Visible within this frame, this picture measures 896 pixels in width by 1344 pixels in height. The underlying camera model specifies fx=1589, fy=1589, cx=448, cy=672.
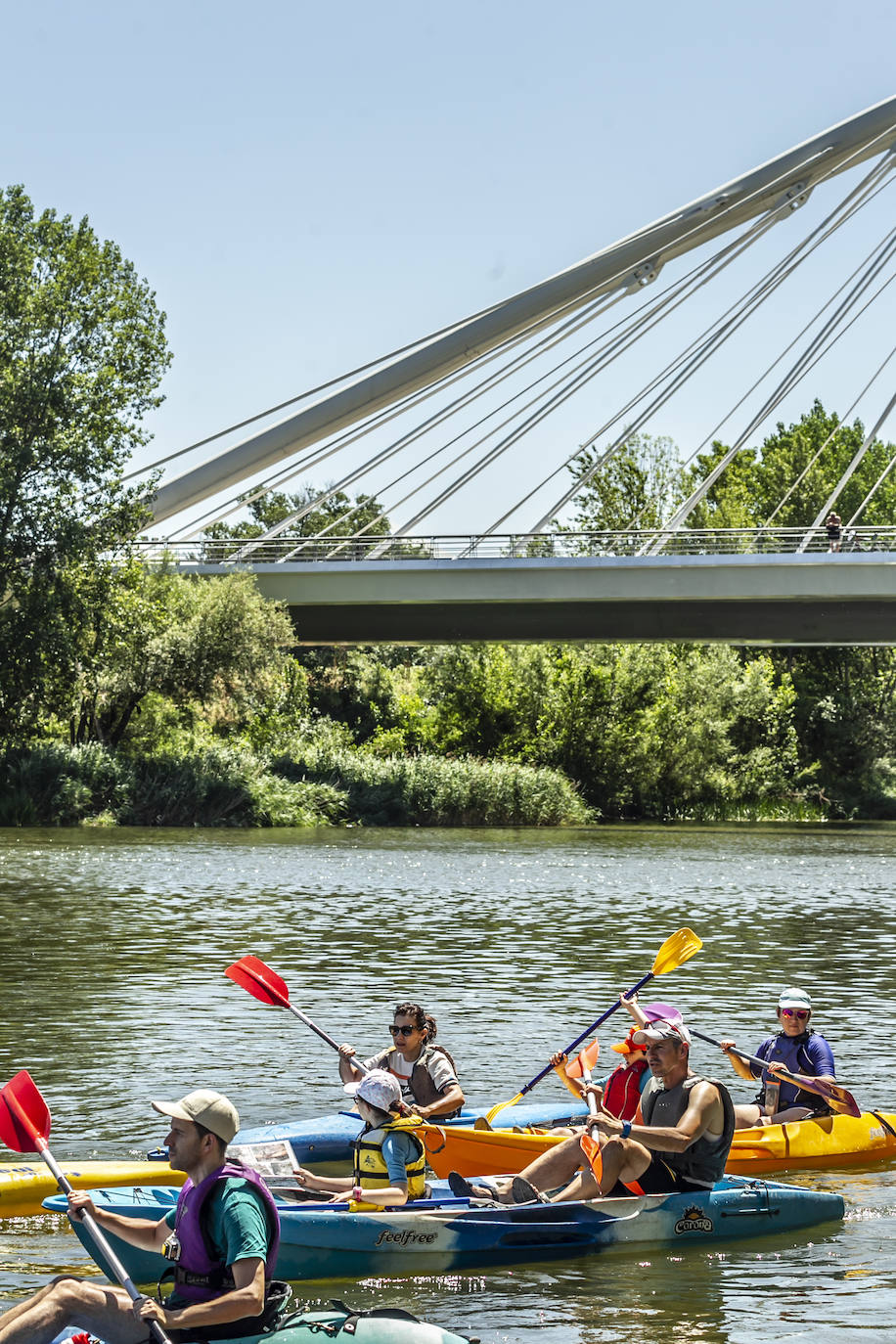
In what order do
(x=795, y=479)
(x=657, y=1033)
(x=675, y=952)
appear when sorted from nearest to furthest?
(x=657, y=1033) → (x=675, y=952) → (x=795, y=479)

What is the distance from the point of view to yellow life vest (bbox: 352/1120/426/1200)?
8.02m


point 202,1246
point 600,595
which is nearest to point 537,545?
point 600,595

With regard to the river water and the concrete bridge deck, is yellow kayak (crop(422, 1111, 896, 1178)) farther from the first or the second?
the concrete bridge deck

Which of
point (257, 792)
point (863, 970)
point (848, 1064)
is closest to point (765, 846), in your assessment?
point (257, 792)

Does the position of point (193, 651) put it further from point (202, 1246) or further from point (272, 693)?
point (202, 1246)

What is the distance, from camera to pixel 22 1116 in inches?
258

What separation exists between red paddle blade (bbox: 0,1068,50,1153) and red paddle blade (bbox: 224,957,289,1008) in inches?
160

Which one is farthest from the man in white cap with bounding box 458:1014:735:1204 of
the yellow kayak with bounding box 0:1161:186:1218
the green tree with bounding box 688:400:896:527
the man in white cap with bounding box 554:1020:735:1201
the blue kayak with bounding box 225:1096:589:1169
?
the green tree with bounding box 688:400:896:527

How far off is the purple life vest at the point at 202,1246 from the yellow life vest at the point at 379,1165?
2431 millimetres

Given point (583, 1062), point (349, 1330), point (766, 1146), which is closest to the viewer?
point (349, 1330)

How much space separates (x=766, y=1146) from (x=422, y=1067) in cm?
237

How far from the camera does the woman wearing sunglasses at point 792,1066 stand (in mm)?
10602

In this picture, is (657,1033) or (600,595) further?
(600,595)

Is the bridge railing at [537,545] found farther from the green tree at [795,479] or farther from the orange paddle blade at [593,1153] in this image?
the orange paddle blade at [593,1153]
